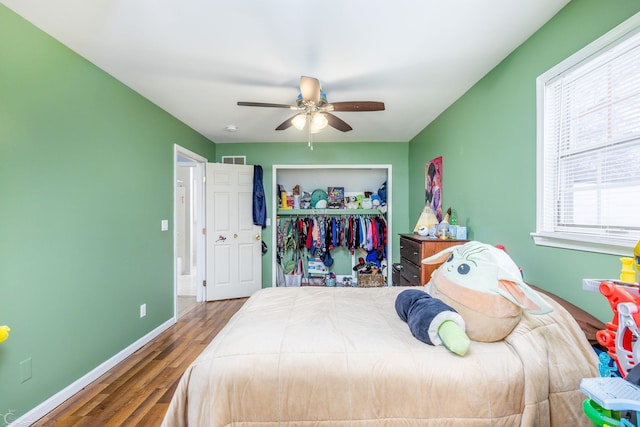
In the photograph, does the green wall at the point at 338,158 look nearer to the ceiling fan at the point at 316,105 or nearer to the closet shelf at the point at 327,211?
the closet shelf at the point at 327,211

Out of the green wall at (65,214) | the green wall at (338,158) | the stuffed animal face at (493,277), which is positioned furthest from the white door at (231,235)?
the stuffed animal face at (493,277)

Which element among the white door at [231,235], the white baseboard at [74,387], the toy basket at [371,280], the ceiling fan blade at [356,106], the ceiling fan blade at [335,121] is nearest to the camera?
the white baseboard at [74,387]

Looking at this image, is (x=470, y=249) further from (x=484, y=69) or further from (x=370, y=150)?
(x=370, y=150)

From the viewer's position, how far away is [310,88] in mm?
2064

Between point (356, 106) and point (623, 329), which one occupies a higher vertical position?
point (356, 106)

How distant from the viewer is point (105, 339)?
2.26m

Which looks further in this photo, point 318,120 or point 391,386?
point 318,120

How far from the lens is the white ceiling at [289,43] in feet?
5.15

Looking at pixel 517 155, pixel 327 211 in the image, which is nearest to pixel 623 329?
pixel 517 155

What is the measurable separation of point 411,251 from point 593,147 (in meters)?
1.68

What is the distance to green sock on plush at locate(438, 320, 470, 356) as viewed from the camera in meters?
1.17

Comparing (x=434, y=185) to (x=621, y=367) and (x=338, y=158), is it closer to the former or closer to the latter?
(x=338, y=158)

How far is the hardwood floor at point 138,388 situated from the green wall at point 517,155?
2630mm

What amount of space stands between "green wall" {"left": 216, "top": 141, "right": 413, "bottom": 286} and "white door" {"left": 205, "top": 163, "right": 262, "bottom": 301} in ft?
0.84
